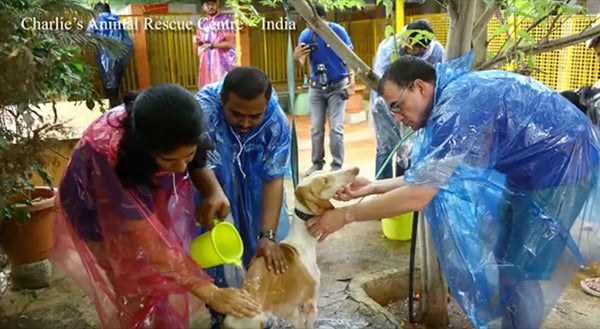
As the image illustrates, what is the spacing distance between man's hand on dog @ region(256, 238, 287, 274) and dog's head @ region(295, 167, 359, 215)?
225 mm

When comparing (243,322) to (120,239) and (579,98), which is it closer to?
(120,239)

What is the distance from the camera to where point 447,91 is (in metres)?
1.97

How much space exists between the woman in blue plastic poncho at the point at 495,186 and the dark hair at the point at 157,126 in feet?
2.53

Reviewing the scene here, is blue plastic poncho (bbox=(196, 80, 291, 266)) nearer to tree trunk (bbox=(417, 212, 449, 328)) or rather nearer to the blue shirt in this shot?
tree trunk (bbox=(417, 212, 449, 328))

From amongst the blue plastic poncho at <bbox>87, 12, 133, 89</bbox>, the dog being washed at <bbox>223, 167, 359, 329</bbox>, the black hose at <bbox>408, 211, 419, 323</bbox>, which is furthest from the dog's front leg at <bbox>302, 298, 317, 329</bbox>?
the blue plastic poncho at <bbox>87, 12, 133, 89</bbox>

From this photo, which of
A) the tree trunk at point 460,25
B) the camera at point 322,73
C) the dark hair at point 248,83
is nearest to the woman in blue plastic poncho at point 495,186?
the tree trunk at point 460,25

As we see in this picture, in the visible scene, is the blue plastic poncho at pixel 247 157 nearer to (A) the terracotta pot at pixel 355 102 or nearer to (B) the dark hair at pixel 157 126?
(B) the dark hair at pixel 157 126

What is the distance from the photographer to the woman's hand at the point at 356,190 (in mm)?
2305

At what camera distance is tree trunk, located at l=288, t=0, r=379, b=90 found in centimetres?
228

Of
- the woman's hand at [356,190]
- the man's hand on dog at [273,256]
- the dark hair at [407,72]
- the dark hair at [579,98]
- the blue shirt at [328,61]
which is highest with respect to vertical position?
the dark hair at [407,72]

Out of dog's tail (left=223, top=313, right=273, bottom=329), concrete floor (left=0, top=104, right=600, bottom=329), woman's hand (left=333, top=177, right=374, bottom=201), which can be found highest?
woman's hand (left=333, top=177, right=374, bottom=201)

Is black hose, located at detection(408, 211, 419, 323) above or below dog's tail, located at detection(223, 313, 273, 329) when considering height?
below

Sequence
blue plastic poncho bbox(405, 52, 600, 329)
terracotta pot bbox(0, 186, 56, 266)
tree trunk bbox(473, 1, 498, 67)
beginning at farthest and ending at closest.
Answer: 1. terracotta pot bbox(0, 186, 56, 266)
2. tree trunk bbox(473, 1, 498, 67)
3. blue plastic poncho bbox(405, 52, 600, 329)

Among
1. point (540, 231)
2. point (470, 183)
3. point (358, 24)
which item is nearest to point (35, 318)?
point (470, 183)
